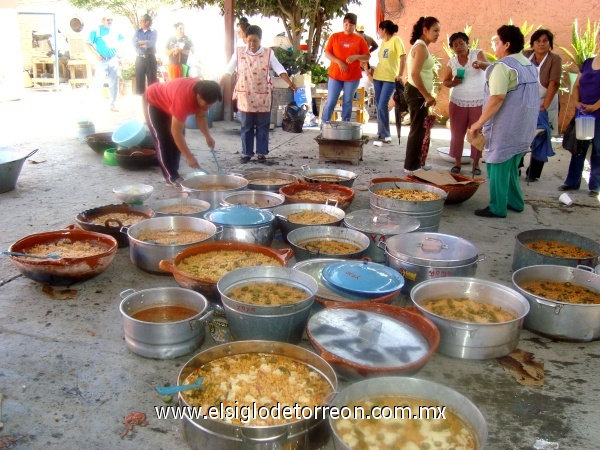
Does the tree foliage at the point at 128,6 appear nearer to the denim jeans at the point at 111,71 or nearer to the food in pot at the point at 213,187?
the denim jeans at the point at 111,71

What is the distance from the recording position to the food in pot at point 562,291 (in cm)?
349

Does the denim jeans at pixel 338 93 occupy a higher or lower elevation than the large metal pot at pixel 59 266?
higher

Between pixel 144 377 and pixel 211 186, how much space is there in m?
3.02

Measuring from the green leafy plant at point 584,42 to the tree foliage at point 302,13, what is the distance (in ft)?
16.6

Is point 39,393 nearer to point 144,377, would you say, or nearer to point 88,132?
point 144,377

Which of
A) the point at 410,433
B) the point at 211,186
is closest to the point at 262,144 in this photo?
the point at 211,186

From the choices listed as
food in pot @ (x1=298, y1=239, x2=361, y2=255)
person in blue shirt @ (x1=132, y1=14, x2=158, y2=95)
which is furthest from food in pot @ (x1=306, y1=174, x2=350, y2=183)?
person in blue shirt @ (x1=132, y1=14, x2=158, y2=95)

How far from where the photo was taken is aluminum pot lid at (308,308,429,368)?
263cm

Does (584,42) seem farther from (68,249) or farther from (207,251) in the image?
(68,249)

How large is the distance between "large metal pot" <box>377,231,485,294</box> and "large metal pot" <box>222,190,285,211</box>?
4.79ft

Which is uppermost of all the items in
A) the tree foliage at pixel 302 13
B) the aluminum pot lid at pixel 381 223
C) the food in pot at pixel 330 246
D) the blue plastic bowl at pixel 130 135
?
the tree foliage at pixel 302 13

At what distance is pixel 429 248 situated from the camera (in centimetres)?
384

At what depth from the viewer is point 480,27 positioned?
11148 millimetres

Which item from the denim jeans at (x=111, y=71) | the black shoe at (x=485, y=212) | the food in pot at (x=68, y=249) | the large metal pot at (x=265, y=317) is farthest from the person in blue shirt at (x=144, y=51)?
the large metal pot at (x=265, y=317)
